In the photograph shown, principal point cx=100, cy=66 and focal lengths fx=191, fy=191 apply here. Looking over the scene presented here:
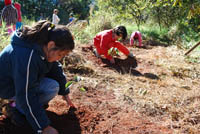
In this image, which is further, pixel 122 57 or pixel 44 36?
pixel 122 57

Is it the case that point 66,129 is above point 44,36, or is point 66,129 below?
below

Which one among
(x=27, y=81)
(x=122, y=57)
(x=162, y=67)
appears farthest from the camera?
(x=122, y=57)

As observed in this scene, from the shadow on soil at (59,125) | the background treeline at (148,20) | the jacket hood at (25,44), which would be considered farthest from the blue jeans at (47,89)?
the background treeline at (148,20)

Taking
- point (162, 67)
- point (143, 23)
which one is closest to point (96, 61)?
point (162, 67)

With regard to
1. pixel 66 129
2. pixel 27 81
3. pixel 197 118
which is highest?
pixel 27 81

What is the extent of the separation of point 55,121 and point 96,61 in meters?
2.35

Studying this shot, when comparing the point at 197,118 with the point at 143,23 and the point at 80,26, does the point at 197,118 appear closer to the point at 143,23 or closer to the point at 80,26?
the point at 80,26

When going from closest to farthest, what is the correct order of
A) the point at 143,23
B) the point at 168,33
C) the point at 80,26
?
the point at 80,26, the point at 168,33, the point at 143,23

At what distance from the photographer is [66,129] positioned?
177 cm

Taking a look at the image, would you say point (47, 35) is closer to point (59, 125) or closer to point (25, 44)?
point (25, 44)

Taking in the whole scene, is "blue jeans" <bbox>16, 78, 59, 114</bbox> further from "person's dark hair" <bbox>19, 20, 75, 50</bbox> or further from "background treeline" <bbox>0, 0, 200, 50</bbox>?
"background treeline" <bbox>0, 0, 200, 50</bbox>

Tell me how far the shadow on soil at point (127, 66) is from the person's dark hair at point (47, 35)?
2.32 metres

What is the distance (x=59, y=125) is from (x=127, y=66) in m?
2.51

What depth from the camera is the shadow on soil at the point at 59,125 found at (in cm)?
169
